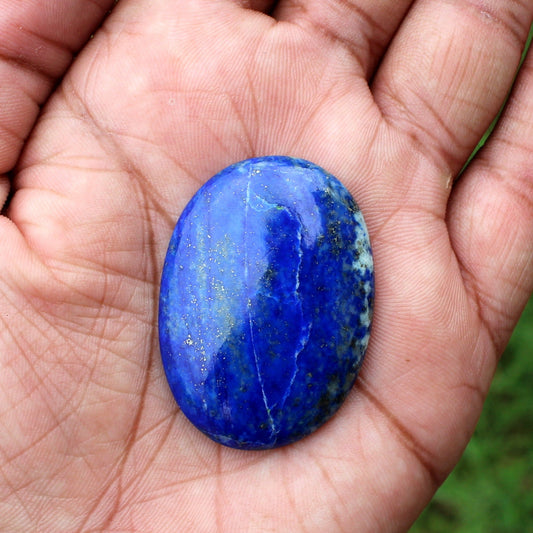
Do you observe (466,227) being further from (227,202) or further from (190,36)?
(190,36)

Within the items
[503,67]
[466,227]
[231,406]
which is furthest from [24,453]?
[503,67]

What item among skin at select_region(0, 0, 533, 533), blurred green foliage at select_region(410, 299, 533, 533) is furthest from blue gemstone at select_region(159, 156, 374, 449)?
blurred green foliage at select_region(410, 299, 533, 533)

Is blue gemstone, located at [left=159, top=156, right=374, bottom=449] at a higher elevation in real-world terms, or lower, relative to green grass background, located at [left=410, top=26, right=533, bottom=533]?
higher

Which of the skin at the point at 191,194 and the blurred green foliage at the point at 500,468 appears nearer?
the skin at the point at 191,194

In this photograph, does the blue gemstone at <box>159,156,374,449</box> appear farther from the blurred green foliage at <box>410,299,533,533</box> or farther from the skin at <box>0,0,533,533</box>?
the blurred green foliage at <box>410,299,533,533</box>

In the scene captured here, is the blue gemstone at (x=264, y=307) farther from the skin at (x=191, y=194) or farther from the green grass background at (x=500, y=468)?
the green grass background at (x=500, y=468)

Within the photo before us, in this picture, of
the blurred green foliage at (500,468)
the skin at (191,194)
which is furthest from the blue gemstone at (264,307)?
the blurred green foliage at (500,468)

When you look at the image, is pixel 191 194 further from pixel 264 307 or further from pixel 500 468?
pixel 500 468
